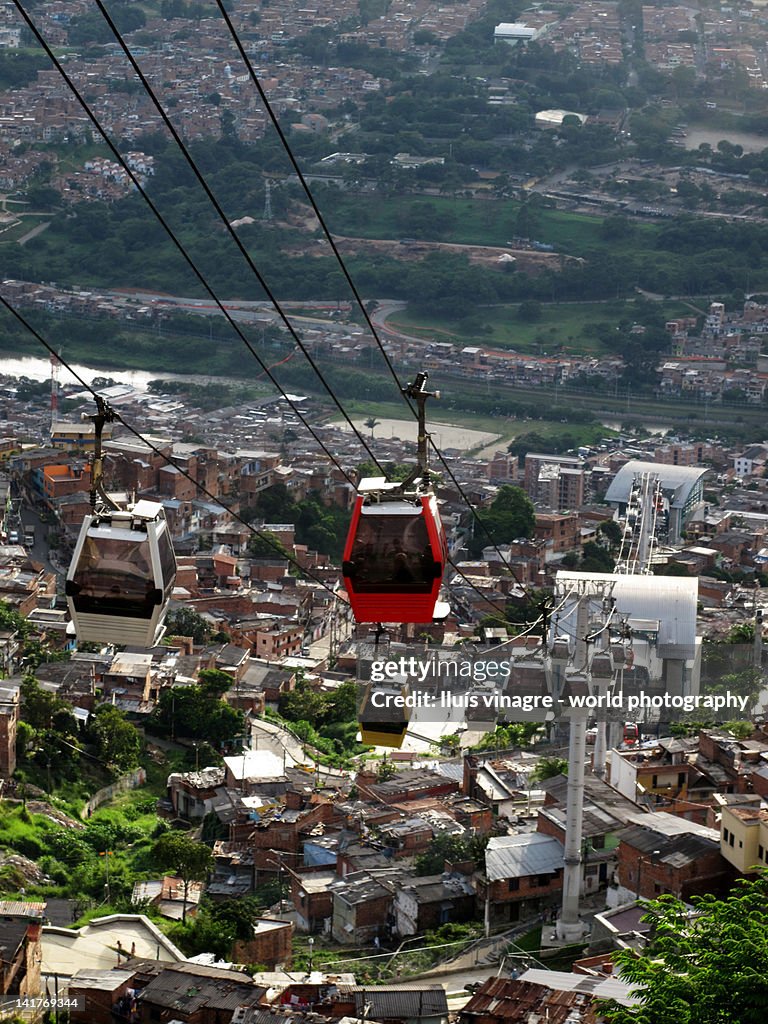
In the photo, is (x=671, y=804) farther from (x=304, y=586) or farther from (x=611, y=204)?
(x=611, y=204)

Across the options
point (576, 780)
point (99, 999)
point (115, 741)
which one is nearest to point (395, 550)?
point (99, 999)

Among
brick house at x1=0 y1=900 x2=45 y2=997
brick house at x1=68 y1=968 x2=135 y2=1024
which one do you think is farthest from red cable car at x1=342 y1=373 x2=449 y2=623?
brick house at x1=0 y1=900 x2=45 y2=997

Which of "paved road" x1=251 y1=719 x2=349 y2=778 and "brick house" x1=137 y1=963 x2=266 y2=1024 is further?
"paved road" x1=251 y1=719 x2=349 y2=778

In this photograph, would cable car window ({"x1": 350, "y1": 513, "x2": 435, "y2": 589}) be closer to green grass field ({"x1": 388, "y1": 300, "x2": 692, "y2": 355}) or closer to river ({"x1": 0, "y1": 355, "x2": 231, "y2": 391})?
river ({"x1": 0, "y1": 355, "x2": 231, "y2": 391})

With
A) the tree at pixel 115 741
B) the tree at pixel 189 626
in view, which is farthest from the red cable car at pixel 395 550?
the tree at pixel 189 626

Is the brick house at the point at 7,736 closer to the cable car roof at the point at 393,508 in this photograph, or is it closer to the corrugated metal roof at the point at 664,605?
the corrugated metal roof at the point at 664,605

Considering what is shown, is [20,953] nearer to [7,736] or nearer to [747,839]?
[747,839]
